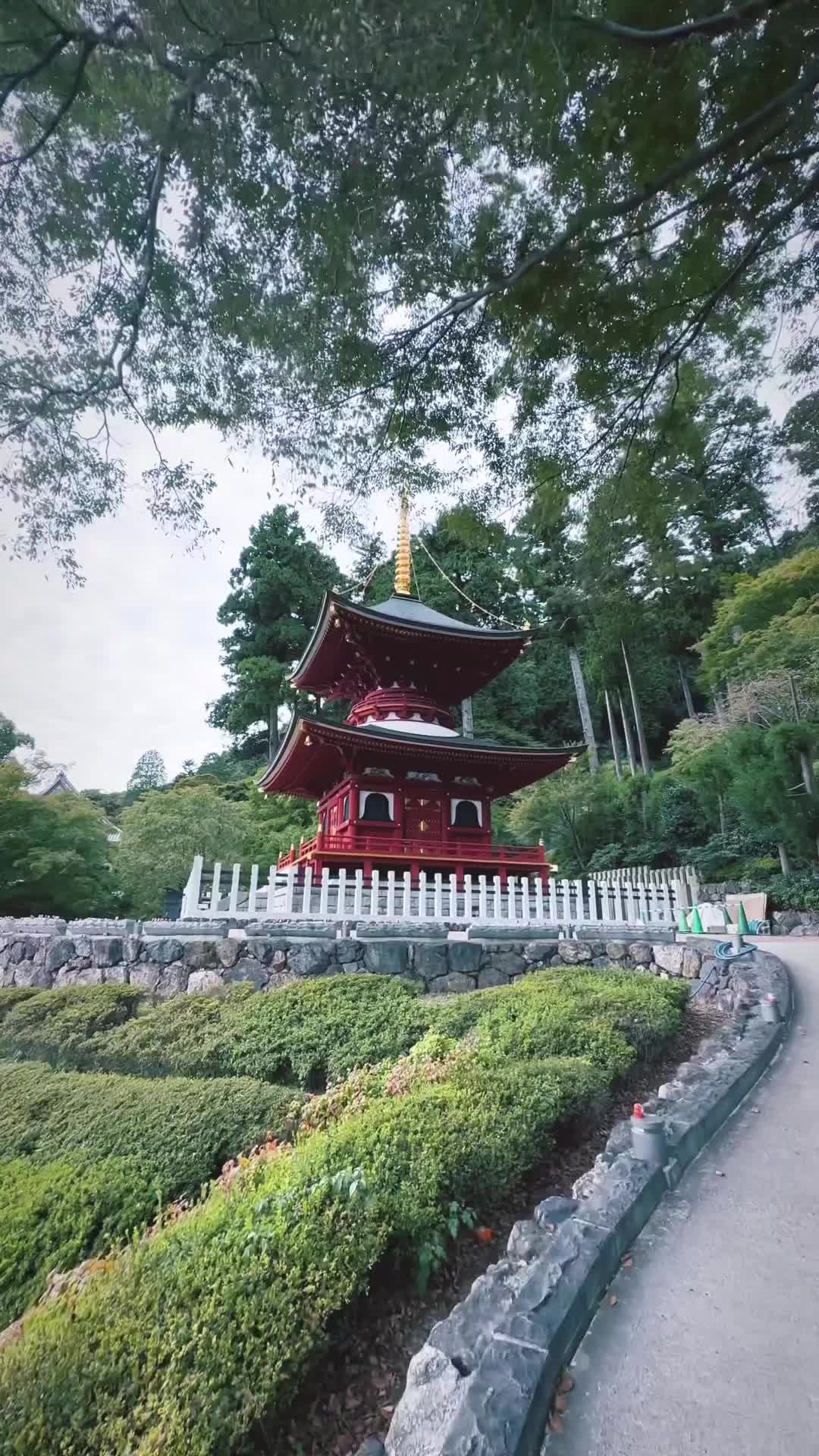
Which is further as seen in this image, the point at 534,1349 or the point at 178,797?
the point at 178,797

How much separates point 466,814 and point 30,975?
27.9 ft

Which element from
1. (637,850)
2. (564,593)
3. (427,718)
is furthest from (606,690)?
(564,593)

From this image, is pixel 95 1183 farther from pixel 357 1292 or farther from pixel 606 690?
pixel 606 690

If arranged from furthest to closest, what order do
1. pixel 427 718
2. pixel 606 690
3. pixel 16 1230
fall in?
pixel 606 690
pixel 427 718
pixel 16 1230

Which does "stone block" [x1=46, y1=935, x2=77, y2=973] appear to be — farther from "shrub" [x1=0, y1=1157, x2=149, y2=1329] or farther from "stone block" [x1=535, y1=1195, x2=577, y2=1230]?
"stone block" [x1=535, y1=1195, x2=577, y2=1230]

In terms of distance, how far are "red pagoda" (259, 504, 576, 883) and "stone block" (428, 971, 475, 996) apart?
4.82 meters

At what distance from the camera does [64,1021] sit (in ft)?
21.9

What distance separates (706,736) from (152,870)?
1631 cm

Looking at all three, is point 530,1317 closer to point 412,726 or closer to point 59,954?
point 59,954

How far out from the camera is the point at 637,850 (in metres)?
21.3

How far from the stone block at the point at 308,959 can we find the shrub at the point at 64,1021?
1725 millimetres

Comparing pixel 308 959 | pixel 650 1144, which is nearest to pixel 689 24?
pixel 650 1144

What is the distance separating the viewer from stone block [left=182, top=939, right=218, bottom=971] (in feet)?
24.5

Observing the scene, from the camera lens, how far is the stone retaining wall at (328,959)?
718cm
